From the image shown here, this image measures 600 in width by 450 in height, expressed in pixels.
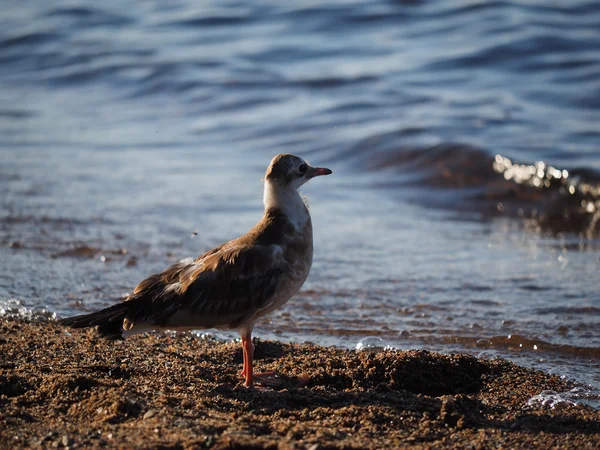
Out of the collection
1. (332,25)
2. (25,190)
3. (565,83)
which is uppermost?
(332,25)

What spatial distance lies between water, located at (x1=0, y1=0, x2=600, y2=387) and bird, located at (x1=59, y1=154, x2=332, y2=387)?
49.7 inches

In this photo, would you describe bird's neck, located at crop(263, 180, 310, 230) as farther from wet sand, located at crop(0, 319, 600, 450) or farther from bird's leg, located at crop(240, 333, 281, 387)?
wet sand, located at crop(0, 319, 600, 450)

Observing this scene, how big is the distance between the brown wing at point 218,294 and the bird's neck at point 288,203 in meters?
0.33

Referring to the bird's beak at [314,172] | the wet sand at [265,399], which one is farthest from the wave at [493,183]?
the wet sand at [265,399]

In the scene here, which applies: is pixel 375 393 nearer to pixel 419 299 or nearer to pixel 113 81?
pixel 419 299

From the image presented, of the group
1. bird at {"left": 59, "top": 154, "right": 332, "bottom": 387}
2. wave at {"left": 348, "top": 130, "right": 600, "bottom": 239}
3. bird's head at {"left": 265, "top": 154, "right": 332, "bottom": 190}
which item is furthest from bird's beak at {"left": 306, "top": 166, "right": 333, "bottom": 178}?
wave at {"left": 348, "top": 130, "right": 600, "bottom": 239}

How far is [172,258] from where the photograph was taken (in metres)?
8.87

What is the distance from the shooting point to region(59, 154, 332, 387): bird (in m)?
5.54

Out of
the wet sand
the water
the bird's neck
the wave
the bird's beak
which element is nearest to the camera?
the wet sand

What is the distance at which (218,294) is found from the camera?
5609 millimetres

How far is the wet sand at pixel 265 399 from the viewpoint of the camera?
4.50m

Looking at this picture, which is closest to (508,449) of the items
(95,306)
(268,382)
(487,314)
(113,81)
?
(268,382)

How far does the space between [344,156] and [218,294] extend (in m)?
8.13

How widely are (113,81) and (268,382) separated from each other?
1462cm
